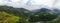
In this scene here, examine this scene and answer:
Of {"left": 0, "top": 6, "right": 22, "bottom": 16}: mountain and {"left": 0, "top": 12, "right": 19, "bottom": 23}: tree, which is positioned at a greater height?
{"left": 0, "top": 6, "right": 22, "bottom": 16}: mountain

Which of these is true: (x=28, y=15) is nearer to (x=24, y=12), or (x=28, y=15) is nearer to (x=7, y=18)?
(x=24, y=12)

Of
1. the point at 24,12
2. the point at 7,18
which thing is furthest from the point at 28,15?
the point at 7,18

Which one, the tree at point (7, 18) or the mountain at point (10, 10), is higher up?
the mountain at point (10, 10)

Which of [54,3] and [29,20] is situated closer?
[29,20]

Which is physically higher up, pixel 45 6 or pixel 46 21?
pixel 45 6

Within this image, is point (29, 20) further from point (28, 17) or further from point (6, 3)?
point (6, 3)

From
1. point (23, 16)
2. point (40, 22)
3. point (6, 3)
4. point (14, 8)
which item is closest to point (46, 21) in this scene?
point (40, 22)

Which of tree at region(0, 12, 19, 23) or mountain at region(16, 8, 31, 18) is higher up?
mountain at region(16, 8, 31, 18)

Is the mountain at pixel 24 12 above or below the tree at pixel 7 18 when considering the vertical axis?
above
